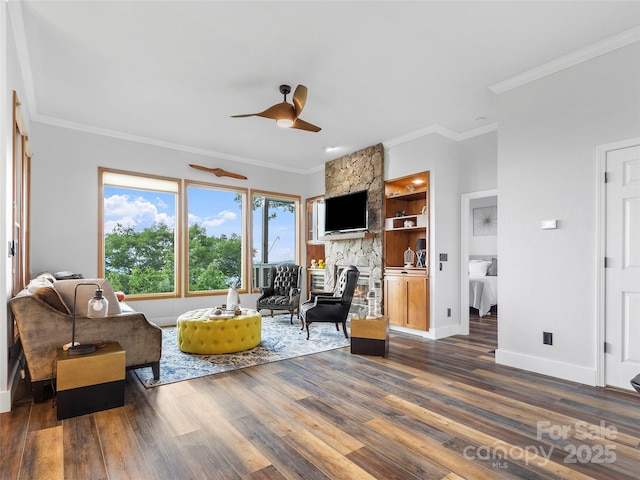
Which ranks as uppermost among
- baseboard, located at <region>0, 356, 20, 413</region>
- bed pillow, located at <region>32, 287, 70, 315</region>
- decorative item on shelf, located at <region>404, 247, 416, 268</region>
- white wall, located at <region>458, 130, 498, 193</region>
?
white wall, located at <region>458, 130, 498, 193</region>

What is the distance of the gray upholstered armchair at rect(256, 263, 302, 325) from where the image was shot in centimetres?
586

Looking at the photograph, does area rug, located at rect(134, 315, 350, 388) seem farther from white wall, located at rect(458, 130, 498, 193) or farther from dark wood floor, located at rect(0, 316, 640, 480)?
white wall, located at rect(458, 130, 498, 193)

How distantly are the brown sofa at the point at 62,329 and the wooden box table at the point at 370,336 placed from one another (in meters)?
2.08

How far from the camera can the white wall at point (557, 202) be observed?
3102 mm

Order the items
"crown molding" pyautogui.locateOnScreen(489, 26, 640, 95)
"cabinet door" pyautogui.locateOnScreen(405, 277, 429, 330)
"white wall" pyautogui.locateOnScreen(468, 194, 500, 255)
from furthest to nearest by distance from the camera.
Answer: "white wall" pyautogui.locateOnScreen(468, 194, 500, 255), "cabinet door" pyautogui.locateOnScreen(405, 277, 429, 330), "crown molding" pyautogui.locateOnScreen(489, 26, 640, 95)

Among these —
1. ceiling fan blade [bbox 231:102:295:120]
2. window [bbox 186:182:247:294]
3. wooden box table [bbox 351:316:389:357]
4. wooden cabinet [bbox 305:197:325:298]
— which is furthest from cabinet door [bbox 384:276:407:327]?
ceiling fan blade [bbox 231:102:295:120]

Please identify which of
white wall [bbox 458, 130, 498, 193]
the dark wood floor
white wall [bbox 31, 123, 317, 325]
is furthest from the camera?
white wall [bbox 458, 130, 498, 193]

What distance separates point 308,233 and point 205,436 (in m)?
5.48

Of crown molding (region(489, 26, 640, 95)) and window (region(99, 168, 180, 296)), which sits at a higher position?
crown molding (region(489, 26, 640, 95))

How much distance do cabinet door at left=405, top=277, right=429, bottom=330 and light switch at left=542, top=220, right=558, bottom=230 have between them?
187 cm

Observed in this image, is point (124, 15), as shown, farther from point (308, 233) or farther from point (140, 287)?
point (308, 233)

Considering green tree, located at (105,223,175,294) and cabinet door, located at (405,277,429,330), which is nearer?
cabinet door, located at (405,277,429,330)

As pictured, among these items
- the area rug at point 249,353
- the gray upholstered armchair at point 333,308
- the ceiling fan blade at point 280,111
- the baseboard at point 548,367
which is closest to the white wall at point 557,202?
the baseboard at point 548,367

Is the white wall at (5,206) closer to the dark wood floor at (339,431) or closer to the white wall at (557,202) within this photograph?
the dark wood floor at (339,431)
